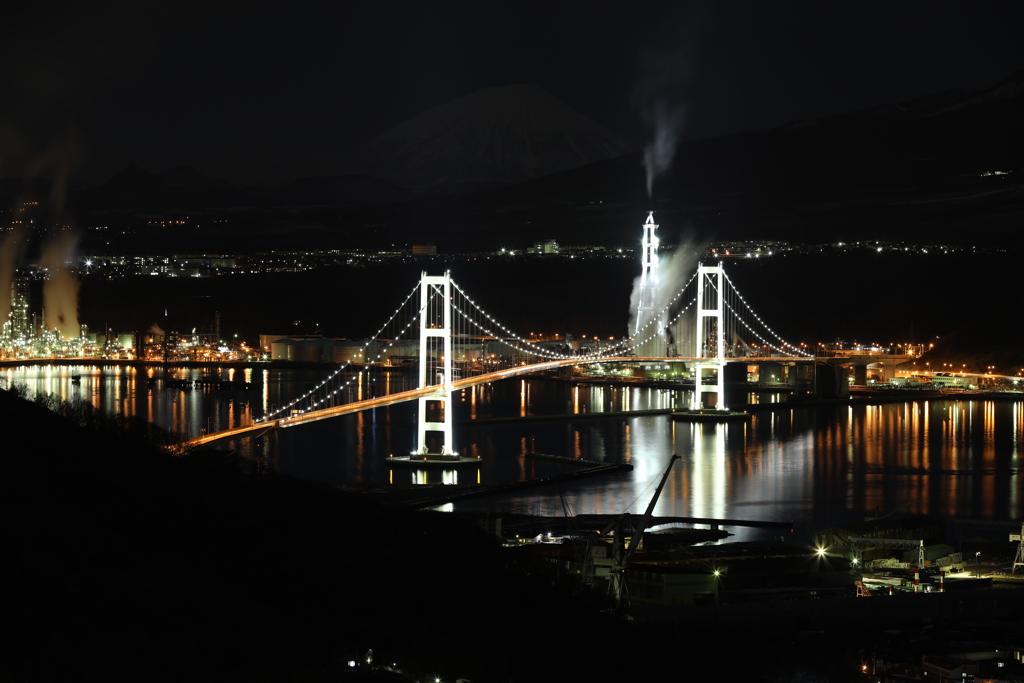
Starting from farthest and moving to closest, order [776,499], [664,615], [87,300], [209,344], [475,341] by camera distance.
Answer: [87,300] → [209,344] → [475,341] → [776,499] → [664,615]

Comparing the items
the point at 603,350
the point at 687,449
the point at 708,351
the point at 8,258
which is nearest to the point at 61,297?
the point at 8,258

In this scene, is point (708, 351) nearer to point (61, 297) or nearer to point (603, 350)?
point (603, 350)

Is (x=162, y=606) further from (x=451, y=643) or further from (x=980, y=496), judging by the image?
(x=980, y=496)

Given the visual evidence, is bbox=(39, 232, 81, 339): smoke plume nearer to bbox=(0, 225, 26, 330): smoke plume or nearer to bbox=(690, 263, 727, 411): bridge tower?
bbox=(0, 225, 26, 330): smoke plume

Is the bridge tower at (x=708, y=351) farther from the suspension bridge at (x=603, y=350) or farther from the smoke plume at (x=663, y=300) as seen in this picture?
the smoke plume at (x=663, y=300)

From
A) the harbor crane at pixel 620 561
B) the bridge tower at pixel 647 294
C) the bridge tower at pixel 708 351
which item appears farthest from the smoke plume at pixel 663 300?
the harbor crane at pixel 620 561

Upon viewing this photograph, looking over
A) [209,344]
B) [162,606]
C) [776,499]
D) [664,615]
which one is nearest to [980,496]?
[776,499]
